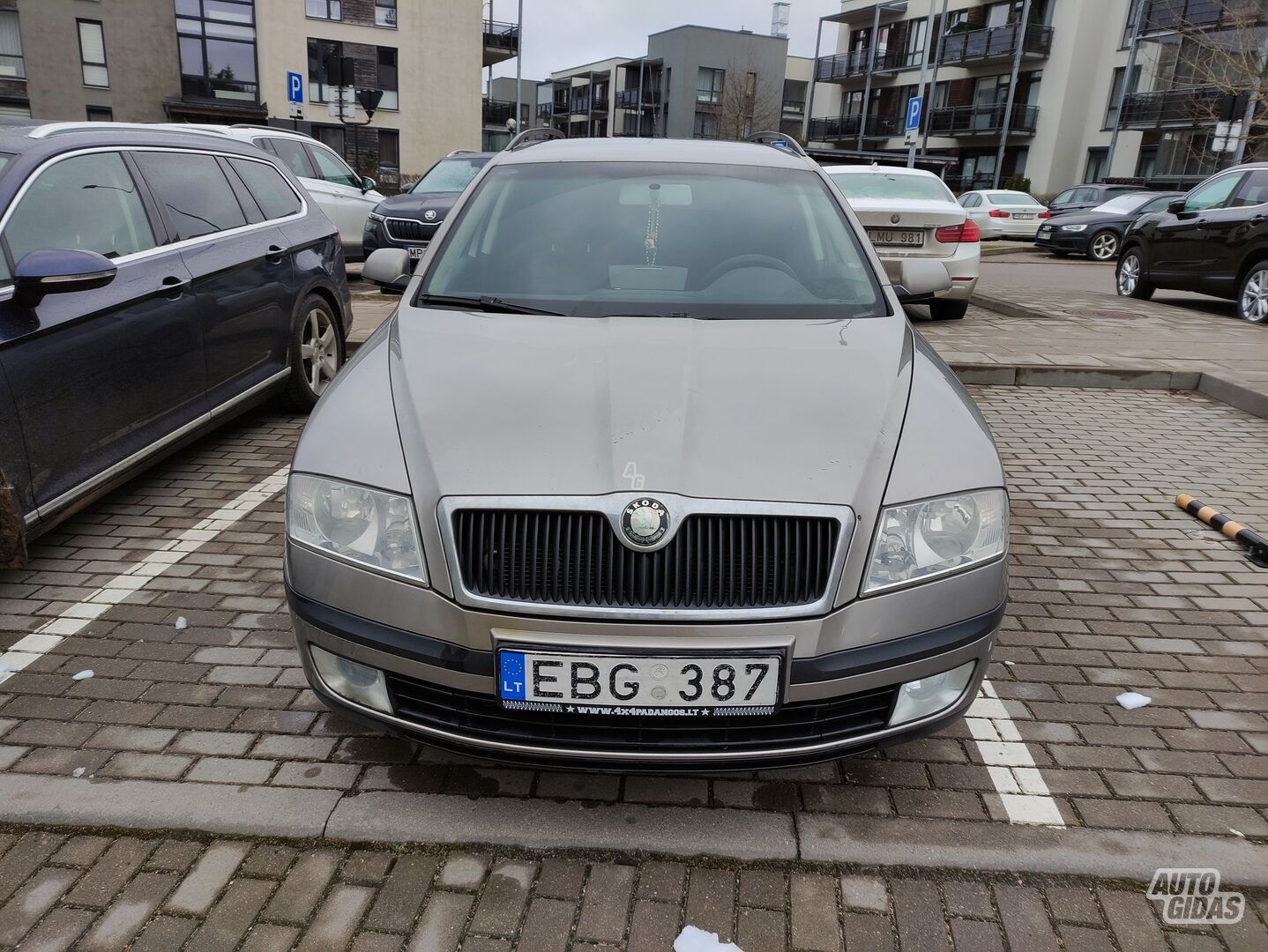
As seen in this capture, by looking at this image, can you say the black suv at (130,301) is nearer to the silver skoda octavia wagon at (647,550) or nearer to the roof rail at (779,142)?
the silver skoda octavia wagon at (647,550)

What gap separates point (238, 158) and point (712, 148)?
125 inches

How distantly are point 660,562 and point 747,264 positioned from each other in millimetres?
1620

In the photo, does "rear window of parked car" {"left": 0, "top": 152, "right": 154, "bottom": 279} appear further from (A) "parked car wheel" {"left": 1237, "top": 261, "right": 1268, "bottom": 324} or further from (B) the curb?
(A) "parked car wheel" {"left": 1237, "top": 261, "right": 1268, "bottom": 324}

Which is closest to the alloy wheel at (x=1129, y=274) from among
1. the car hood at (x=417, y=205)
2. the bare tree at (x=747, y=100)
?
the car hood at (x=417, y=205)

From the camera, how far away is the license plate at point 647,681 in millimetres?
2141

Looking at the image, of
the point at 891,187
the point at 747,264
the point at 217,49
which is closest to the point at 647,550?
the point at 747,264

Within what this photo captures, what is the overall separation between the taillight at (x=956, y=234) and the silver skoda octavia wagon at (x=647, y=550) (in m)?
7.48

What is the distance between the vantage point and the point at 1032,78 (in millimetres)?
42781

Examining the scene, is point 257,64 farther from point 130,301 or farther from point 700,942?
point 700,942

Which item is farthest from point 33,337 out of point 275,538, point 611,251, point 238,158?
point 238,158

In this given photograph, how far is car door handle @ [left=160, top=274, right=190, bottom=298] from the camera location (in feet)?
14.6

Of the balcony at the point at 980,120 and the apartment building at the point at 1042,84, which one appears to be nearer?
the apartment building at the point at 1042,84

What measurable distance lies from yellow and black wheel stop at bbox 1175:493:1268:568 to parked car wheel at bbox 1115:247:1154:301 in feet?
29.9

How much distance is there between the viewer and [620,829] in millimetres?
2496
